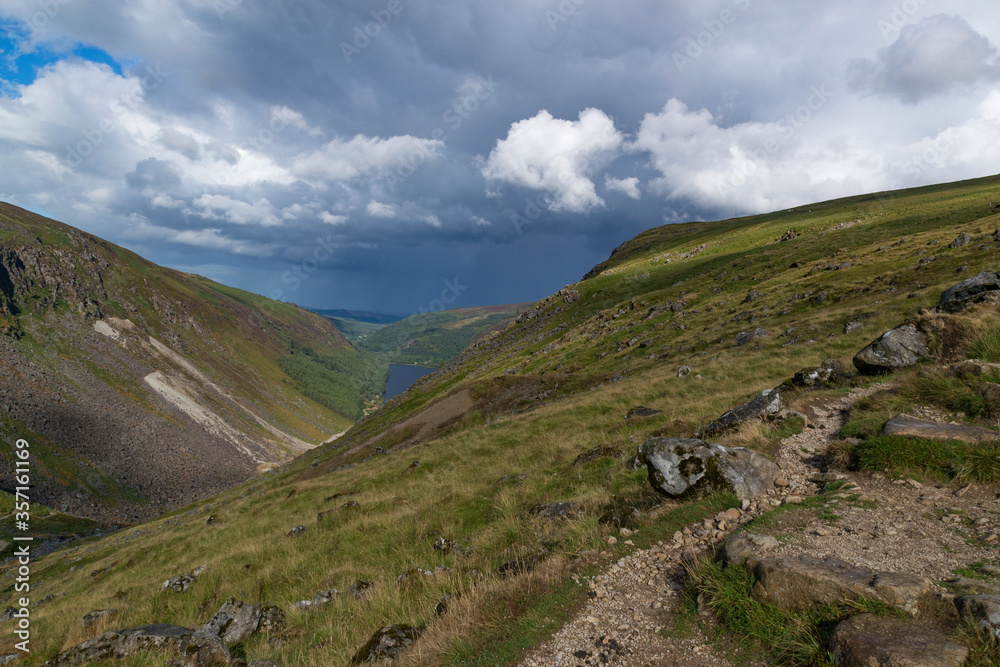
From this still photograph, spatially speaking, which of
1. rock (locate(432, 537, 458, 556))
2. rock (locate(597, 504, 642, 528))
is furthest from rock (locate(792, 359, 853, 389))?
rock (locate(432, 537, 458, 556))

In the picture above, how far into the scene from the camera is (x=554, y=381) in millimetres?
39531

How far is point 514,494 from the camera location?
44.6ft

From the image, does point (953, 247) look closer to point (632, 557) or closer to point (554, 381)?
point (554, 381)

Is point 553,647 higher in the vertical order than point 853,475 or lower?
lower

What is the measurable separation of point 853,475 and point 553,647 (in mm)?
6738

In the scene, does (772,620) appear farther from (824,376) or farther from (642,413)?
(642,413)

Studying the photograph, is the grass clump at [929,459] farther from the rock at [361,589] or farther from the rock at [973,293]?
the rock at [973,293]

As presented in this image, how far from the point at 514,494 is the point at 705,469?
6.76m

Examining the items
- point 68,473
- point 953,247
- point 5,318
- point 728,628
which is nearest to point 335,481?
point 728,628

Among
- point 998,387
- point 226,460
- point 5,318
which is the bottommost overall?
point 226,460

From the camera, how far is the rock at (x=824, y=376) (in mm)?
13586

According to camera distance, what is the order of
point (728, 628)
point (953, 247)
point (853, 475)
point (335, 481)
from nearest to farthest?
1. point (728, 628)
2. point (853, 475)
3. point (335, 481)
4. point (953, 247)

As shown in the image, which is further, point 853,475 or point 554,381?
point 554,381

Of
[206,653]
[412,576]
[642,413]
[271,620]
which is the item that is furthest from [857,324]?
[206,653]
